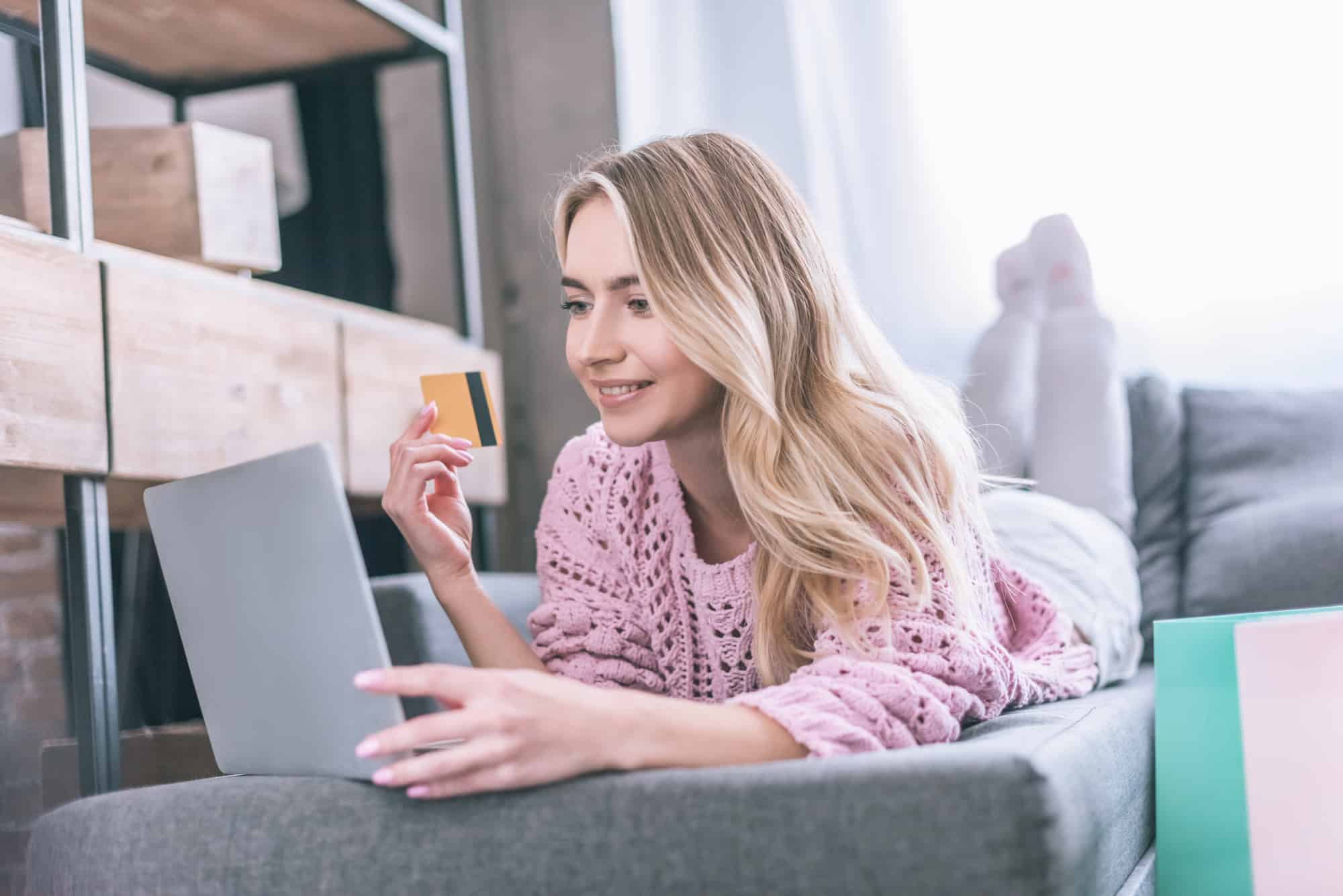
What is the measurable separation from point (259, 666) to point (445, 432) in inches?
12.1

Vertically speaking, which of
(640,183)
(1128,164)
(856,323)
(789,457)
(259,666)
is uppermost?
(1128,164)

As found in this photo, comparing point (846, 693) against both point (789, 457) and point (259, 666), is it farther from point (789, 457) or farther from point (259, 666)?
point (259, 666)

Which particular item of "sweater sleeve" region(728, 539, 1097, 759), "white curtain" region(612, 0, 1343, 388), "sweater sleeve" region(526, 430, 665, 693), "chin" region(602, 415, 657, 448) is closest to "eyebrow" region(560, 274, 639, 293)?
"chin" region(602, 415, 657, 448)

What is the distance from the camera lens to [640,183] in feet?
3.73

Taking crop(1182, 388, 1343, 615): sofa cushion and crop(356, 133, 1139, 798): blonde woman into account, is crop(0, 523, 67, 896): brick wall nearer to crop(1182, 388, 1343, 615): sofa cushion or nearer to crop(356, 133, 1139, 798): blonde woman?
crop(356, 133, 1139, 798): blonde woman

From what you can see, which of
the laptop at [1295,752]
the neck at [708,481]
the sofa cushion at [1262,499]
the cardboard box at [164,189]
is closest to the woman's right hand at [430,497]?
the neck at [708,481]

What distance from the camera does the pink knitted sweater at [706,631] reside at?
2.80 ft

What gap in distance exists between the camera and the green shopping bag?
0.98 m

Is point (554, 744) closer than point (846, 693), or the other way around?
point (554, 744)

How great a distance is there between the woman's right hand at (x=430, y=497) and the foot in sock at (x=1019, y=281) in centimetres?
130

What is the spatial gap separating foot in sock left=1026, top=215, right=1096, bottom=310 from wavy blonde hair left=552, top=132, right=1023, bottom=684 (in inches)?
39.0

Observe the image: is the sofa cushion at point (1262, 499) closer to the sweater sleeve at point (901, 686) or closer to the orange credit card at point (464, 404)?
the sweater sleeve at point (901, 686)

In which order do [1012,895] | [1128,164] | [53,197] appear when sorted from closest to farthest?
1. [1012,895]
2. [53,197]
3. [1128,164]

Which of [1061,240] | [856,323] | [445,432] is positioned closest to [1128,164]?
[1061,240]
